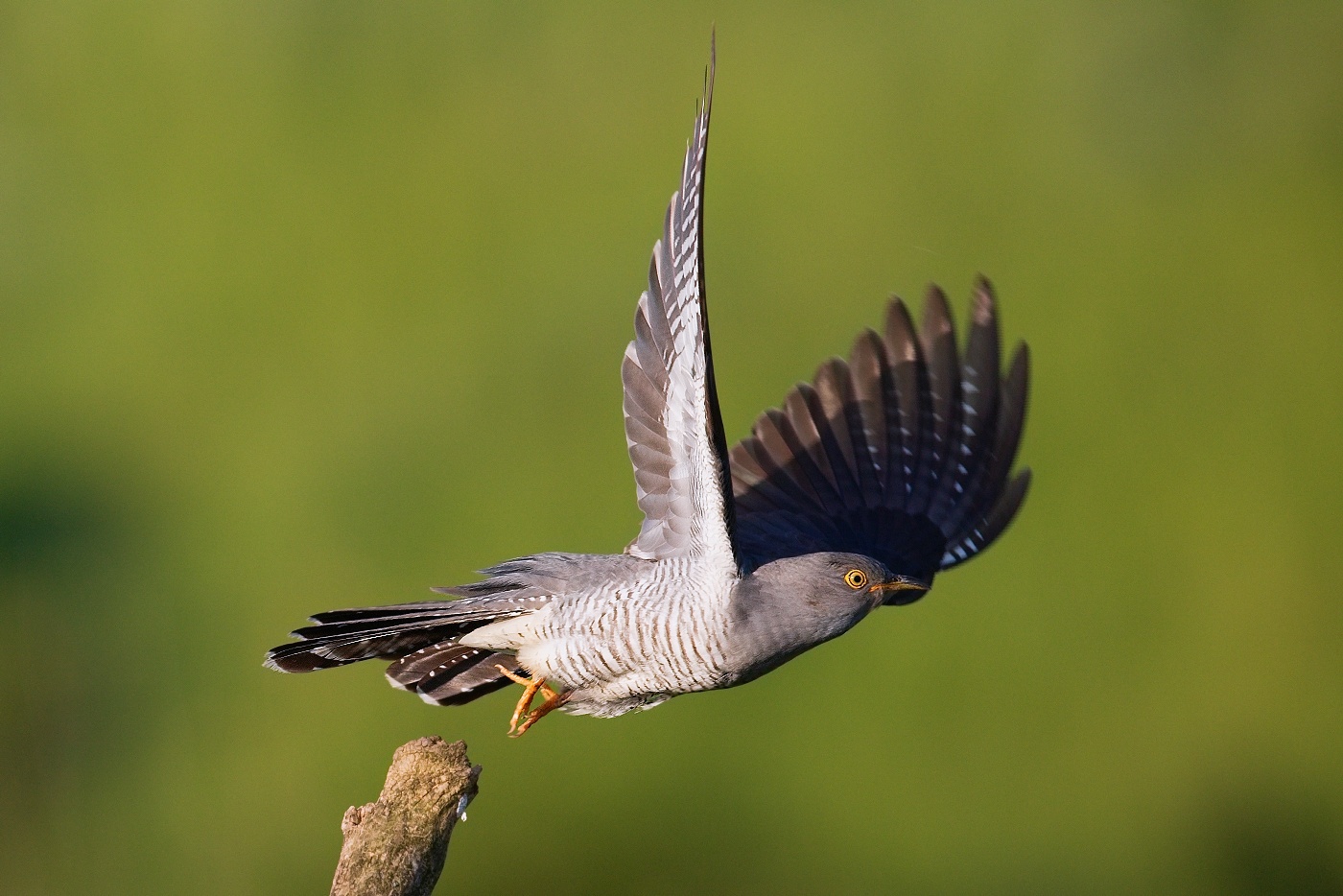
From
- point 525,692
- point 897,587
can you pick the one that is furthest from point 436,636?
point 897,587

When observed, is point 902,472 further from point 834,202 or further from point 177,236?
point 177,236

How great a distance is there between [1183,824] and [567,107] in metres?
5.84

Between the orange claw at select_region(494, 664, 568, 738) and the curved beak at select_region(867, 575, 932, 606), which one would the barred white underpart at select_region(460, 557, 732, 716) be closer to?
the orange claw at select_region(494, 664, 568, 738)

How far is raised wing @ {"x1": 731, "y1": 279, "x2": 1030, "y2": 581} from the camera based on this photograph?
4.26 m

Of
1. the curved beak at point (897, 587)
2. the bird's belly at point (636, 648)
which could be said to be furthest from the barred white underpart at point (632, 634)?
the curved beak at point (897, 587)

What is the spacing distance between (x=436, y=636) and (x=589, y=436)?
4824 mm

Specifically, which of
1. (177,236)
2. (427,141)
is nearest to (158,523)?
(177,236)

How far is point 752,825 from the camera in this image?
805 cm

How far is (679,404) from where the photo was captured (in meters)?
3.22

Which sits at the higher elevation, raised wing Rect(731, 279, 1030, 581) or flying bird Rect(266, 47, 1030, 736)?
raised wing Rect(731, 279, 1030, 581)

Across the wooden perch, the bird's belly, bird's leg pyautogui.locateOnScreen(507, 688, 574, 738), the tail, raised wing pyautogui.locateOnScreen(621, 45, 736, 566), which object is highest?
raised wing pyautogui.locateOnScreen(621, 45, 736, 566)

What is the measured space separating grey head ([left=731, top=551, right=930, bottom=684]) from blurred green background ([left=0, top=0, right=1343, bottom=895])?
13.8 ft

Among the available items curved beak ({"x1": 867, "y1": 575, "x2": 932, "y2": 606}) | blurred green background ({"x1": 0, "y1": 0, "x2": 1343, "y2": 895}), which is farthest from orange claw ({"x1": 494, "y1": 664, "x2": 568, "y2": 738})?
blurred green background ({"x1": 0, "y1": 0, "x2": 1343, "y2": 895})

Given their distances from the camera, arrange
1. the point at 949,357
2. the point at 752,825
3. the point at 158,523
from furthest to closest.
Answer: the point at 158,523, the point at 752,825, the point at 949,357
